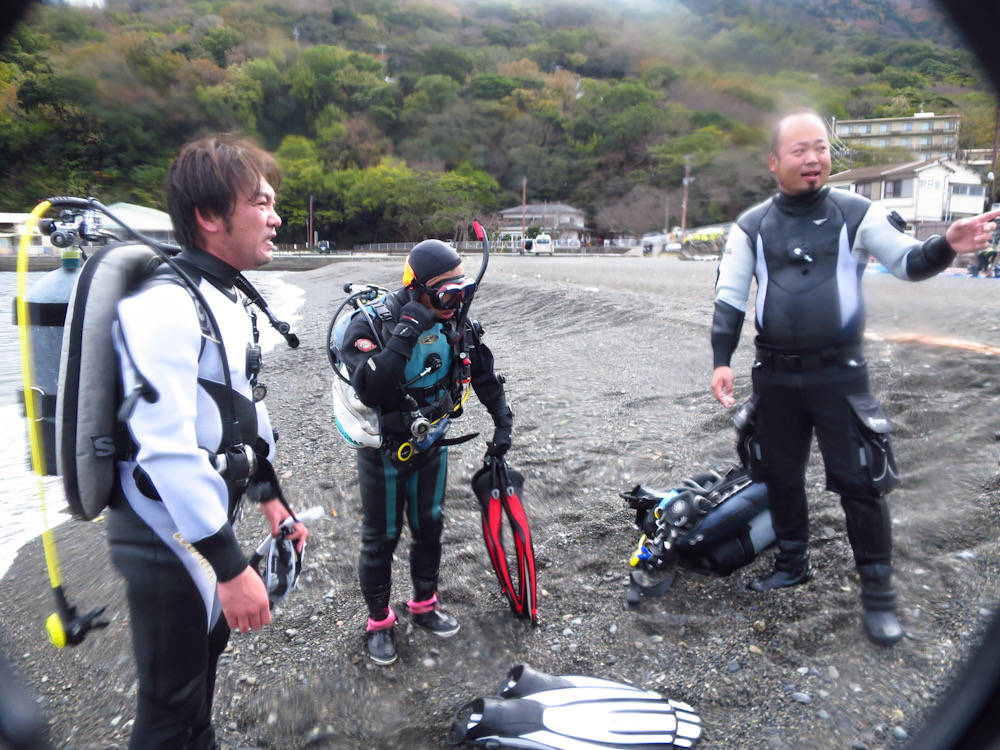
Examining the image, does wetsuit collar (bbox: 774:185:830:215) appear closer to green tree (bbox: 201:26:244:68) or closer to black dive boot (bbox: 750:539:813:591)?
black dive boot (bbox: 750:539:813:591)

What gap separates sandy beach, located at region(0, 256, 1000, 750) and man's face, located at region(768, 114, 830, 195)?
43 cm

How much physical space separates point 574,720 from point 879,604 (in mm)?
1168

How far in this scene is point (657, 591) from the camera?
8.05ft

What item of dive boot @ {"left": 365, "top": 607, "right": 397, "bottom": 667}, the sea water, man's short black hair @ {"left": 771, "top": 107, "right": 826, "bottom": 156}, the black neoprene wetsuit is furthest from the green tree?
dive boot @ {"left": 365, "top": 607, "right": 397, "bottom": 667}

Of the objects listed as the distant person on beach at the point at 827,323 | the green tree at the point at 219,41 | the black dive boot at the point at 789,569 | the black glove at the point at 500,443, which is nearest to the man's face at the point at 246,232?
the black glove at the point at 500,443

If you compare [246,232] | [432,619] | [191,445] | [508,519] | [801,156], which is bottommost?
[432,619]

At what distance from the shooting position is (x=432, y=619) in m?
2.36

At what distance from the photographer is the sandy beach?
73.5 inches

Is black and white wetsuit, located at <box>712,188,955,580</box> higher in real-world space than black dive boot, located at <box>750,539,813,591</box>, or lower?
higher

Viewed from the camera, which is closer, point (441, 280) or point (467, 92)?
point (441, 280)

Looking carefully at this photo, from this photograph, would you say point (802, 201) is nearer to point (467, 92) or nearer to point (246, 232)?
point (246, 232)

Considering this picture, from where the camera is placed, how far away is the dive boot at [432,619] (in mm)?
2354

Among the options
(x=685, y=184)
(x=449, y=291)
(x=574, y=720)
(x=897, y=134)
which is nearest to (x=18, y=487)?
(x=449, y=291)

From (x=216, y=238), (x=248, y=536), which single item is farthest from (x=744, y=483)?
(x=248, y=536)
